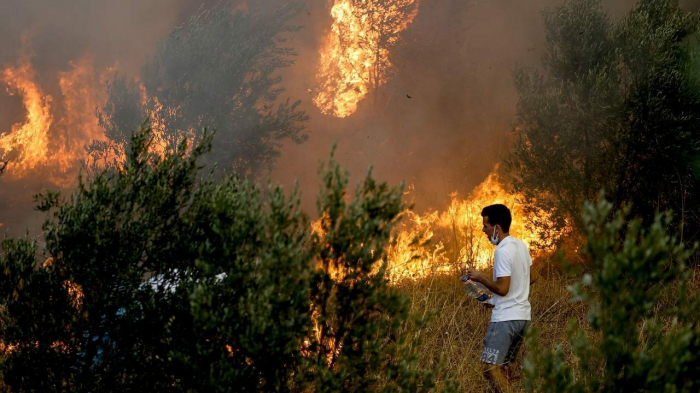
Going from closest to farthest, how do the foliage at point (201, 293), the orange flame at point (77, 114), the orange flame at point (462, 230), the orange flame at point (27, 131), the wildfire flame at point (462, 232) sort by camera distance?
the foliage at point (201, 293) < the wildfire flame at point (462, 232) < the orange flame at point (462, 230) < the orange flame at point (27, 131) < the orange flame at point (77, 114)

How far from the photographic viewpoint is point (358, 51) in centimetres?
2591

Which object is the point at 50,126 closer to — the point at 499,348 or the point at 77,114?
the point at 77,114

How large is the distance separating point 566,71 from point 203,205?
11.8 metres

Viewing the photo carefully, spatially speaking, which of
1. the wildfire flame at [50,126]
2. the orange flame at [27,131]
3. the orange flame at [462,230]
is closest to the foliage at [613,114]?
the orange flame at [462,230]

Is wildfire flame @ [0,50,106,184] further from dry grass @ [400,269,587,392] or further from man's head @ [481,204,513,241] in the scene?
man's head @ [481,204,513,241]

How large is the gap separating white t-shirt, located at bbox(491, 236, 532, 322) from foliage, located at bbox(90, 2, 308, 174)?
562 inches

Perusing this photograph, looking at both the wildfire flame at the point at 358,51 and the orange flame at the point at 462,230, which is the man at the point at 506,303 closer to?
the orange flame at the point at 462,230

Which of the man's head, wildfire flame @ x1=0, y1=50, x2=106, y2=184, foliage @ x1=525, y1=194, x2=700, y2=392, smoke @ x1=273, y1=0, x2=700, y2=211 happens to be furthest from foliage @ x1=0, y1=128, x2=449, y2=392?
wildfire flame @ x1=0, y1=50, x2=106, y2=184

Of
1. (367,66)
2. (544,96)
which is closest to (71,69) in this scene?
(367,66)

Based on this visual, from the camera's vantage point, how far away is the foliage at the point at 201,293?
4078mm

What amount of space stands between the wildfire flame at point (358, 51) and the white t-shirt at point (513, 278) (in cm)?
2062

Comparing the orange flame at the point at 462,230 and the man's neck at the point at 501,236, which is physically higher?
the orange flame at the point at 462,230

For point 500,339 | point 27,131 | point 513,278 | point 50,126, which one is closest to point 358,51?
point 50,126

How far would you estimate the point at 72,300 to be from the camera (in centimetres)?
505
